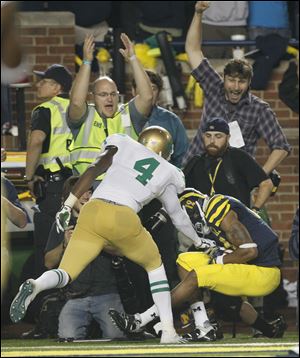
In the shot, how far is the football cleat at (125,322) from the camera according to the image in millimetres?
10664

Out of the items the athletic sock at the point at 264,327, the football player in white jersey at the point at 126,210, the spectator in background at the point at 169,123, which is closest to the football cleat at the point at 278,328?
the athletic sock at the point at 264,327

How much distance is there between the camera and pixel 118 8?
1493 cm

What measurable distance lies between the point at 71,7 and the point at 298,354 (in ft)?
24.3

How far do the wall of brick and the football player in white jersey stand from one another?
3.47m

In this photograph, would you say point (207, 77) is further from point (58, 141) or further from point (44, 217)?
point (44, 217)

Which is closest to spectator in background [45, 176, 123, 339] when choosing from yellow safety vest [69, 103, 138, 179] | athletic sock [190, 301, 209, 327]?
yellow safety vest [69, 103, 138, 179]

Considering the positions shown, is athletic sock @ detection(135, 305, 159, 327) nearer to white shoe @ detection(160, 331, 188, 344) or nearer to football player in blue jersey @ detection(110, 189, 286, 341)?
football player in blue jersey @ detection(110, 189, 286, 341)

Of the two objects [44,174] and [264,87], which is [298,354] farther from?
[264,87]

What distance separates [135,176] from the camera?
10711 millimetres

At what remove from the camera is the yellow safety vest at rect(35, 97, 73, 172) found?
1202 centimetres

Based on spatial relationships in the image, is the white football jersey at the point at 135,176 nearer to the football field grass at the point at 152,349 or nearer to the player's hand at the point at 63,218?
the player's hand at the point at 63,218

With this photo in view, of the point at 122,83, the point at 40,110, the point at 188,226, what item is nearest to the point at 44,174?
the point at 40,110

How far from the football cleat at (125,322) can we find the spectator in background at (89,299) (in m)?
0.48

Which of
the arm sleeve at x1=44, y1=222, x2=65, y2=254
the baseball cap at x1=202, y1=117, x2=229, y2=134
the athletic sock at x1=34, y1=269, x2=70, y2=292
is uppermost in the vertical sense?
the baseball cap at x1=202, y1=117, x2=229, y2=134
